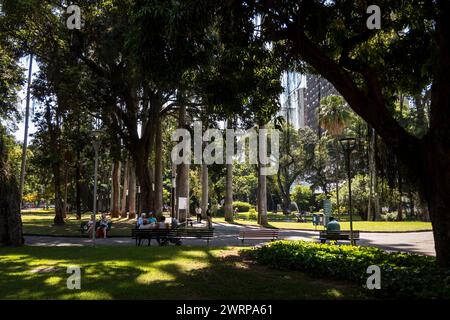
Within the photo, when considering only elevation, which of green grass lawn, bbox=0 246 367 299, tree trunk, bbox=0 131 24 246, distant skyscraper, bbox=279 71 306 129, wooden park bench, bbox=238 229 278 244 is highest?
distant skyscraper, bbox=279 71 306 129

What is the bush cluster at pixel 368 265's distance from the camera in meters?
7.22

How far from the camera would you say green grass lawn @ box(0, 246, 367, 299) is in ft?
25.9

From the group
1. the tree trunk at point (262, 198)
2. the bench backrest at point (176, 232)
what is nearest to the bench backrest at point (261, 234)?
the bench backrest at point (176, 232)

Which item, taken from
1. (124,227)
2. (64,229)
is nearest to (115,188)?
(124,227)

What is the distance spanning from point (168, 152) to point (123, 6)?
30.6 meters

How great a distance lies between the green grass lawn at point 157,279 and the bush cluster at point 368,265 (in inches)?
14.2

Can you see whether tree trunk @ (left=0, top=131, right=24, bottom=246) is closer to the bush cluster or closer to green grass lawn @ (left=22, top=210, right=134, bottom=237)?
green grass lawn @ (left=22, top=210, right=134, bottom=237)

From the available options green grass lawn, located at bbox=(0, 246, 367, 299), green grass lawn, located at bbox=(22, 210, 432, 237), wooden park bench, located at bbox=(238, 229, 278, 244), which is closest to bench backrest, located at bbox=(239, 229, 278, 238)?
wooden park bench, located at bbox=(238, 229, 278, 244)

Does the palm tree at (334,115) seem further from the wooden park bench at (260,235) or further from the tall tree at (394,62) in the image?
the tall tree at (394,62)

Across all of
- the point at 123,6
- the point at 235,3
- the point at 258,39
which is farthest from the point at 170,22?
the point at 123,6

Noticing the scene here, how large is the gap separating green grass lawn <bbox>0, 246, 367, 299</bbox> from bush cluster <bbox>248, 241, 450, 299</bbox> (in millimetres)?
361

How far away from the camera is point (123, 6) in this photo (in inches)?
774
